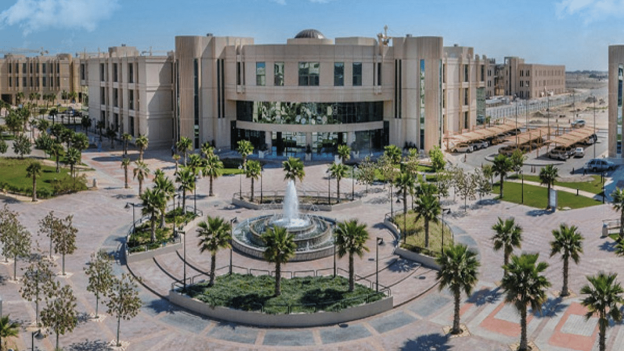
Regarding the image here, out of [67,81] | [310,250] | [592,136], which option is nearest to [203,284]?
[310,250]

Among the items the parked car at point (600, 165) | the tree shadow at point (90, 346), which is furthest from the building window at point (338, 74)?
the tree shadow at point (90, 346)

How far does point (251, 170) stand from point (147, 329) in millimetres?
30539

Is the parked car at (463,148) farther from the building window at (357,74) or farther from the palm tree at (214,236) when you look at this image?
the palm tree at (214,236)

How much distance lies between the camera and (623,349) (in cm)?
3319

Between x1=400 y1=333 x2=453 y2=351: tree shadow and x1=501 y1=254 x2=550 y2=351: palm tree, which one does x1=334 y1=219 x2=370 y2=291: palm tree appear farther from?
x1=501 y1=254 x2=550 y2=351: palm tree

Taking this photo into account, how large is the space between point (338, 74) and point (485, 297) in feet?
194

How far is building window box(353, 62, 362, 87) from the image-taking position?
95250 mm

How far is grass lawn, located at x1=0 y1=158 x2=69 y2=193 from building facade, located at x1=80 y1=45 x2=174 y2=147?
22.1 metres

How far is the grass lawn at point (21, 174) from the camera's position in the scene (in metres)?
71.4

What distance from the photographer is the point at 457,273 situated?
3500cm

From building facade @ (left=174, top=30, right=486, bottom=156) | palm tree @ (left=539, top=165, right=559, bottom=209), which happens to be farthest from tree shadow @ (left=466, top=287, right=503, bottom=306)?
building facade @ (left=174, top=30, right=486, bottom=156)

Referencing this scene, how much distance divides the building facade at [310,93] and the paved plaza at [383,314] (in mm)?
33114

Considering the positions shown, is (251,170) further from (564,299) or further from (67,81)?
(67,81)

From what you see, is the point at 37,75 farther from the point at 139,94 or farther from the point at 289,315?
the point at 289,315
